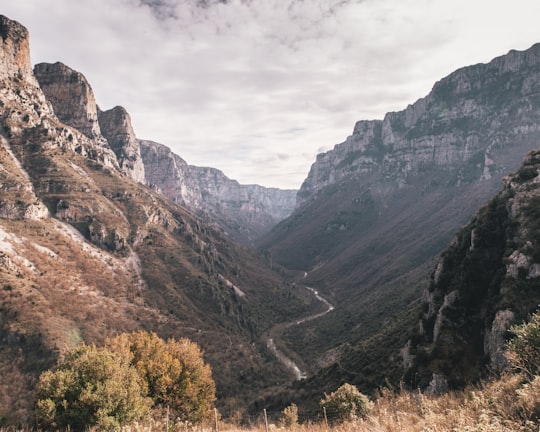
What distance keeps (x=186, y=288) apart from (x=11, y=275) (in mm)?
60555

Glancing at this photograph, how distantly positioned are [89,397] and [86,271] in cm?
9498

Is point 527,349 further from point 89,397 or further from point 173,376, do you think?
point 173,376

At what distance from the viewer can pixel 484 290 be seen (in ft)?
137

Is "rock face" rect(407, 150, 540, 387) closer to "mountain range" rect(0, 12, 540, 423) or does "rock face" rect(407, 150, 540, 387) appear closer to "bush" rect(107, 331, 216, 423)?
"mountain range" rect(0, 12, 540, 423)

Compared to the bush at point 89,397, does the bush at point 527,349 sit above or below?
above

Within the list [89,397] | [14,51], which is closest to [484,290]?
[89,397]

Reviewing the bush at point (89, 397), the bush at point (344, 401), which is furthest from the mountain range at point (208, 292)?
the bush at point (344, 401)

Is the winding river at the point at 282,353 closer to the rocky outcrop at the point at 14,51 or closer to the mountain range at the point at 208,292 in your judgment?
the mountain range at the point at 208,292

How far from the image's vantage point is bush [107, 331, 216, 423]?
38562mm

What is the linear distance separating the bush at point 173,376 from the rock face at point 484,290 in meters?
28.4

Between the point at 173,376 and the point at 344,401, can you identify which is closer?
the point at 344,401

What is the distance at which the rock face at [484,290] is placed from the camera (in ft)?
111

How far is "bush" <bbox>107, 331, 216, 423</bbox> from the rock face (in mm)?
28438

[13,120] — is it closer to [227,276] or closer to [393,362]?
[227,276]
